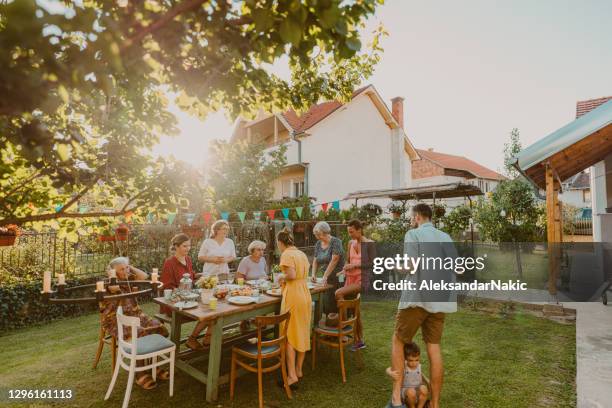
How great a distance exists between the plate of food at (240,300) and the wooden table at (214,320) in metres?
0.05

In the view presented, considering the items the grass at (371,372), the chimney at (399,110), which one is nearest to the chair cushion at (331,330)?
the grass at (371,372)

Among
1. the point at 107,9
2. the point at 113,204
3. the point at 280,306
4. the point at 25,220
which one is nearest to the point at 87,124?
the point at 113,204

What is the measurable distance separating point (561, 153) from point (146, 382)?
782cm

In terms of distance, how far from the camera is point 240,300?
185 inches

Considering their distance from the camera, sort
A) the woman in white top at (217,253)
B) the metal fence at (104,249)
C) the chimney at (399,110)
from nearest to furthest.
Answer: the woman in white top at (217,253)
the metal fence at (104,249)
the chimney at (399,110)

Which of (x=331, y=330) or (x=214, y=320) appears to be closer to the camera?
(x=214, y=320)

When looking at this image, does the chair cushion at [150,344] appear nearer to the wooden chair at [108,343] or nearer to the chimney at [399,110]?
the wooden chair at [108,343]

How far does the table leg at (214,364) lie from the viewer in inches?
161

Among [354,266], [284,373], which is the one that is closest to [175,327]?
[284,373]

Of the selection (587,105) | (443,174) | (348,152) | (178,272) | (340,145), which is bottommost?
(178,272)

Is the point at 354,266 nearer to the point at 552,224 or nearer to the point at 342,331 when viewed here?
the point at 342,331

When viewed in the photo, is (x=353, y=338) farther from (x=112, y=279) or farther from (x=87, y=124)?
(x=87, y=124)

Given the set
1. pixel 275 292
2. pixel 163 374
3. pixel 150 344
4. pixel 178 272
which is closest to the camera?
pixel 150 344

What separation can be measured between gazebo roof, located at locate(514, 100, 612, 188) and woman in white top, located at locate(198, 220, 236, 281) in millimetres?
5560
